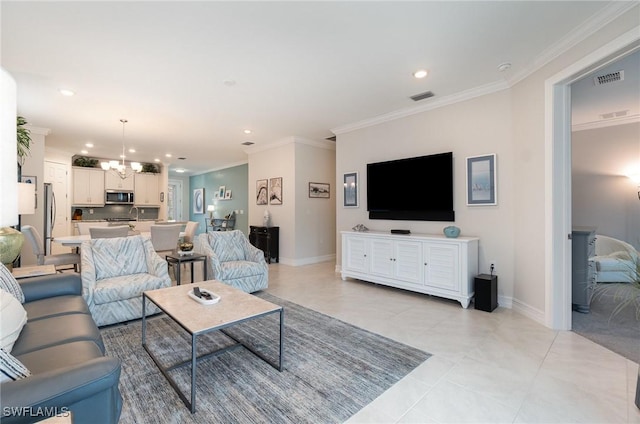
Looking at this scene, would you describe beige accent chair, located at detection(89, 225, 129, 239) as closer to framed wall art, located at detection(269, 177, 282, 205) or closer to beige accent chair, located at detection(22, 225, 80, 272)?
beige accent chair, located at detection(22, 225, 80, 272)

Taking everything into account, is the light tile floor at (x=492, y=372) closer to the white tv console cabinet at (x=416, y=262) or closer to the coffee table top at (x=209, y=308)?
the white tv console cabinet at (x=416, y=262)

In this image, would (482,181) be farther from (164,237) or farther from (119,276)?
(164,237)

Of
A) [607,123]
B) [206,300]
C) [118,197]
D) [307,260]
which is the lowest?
[307,260]

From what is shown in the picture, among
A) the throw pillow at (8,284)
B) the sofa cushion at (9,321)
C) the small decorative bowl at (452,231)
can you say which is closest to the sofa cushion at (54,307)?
the throw pillow at (8,284)

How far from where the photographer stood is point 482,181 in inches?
150

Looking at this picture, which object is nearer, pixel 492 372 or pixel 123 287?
pixel 492 372

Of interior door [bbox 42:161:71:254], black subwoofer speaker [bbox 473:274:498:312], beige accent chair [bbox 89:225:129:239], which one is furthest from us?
interior door [bbox 42:161:71:254]

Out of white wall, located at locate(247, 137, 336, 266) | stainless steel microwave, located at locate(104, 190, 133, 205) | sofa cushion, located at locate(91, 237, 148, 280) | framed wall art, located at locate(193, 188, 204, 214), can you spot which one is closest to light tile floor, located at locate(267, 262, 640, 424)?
sofa cushion, located at locate(91, 237, 148, 280)

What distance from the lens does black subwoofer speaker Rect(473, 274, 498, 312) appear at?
11.2ft

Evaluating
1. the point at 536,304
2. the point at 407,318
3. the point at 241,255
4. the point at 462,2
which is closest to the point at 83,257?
the point at 241,255

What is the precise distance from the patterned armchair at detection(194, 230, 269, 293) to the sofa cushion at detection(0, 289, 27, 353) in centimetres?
219

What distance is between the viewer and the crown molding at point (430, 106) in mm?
3656

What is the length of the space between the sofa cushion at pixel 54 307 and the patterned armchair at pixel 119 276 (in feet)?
1.64

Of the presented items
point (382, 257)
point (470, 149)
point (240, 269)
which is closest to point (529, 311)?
point (382, 257)
